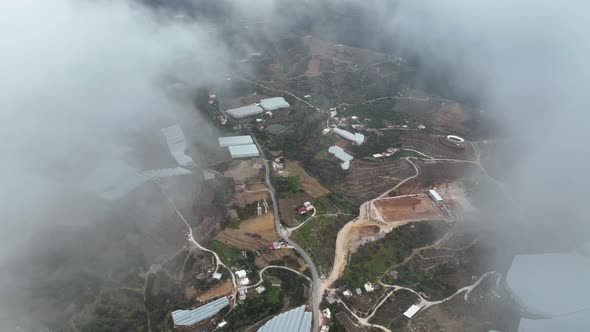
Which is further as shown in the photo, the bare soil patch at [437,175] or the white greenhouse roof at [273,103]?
the white greenhouse roof at [273,103]

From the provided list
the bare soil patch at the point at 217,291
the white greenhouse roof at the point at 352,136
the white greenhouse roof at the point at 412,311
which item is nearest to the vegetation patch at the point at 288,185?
the white greenhouse roof at the point at 352,136

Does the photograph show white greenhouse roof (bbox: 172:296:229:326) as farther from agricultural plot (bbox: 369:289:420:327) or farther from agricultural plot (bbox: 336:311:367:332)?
agricultural plot (bbox: 369:289:420:327)

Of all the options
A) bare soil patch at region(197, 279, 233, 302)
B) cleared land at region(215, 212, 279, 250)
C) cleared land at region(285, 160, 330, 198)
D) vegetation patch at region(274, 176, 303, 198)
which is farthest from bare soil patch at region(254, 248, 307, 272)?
cleared land at region(285, 160, 330, 198)

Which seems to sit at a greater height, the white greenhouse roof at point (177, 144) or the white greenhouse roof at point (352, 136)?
the white greenhouse roof at point (352, 136)

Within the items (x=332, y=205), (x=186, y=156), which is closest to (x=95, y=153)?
(x=186, y=156)

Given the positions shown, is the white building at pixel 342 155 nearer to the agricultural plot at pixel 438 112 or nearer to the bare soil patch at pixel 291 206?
the bare soil patch at pixel 291 206

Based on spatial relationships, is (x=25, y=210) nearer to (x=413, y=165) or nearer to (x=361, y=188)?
(x=361, y=188)

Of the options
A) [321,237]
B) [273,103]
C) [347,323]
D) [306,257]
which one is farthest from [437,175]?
[273,103]
